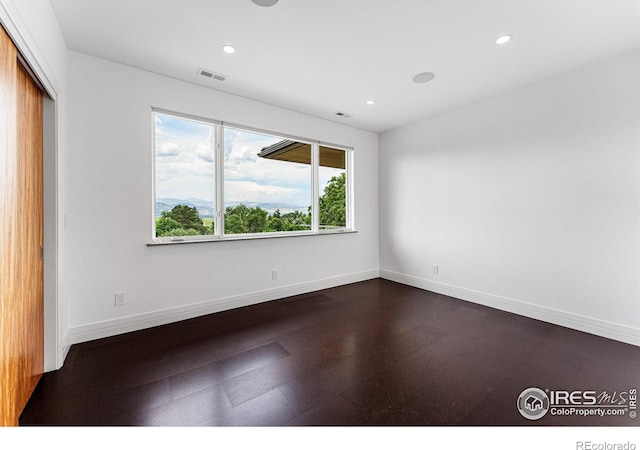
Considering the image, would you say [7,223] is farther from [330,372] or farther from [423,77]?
[423,77]

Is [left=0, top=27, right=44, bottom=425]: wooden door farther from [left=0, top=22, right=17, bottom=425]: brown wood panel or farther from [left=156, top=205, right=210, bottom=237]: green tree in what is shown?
[left=156, top=205, right=210, bottom=237]: green tree

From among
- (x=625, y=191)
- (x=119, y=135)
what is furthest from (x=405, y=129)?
(x=119, y=135)

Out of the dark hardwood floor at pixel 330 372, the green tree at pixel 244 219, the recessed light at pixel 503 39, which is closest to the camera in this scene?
the dark hardwood floor at pixel 330 372

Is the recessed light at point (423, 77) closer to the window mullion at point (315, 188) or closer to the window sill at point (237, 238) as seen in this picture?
the window mullion at point (315, 188)

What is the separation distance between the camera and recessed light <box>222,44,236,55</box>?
2.47 m

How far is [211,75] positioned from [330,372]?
319 cm

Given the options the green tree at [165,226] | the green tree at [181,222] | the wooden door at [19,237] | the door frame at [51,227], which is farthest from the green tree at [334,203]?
the wooden door at [19,237]

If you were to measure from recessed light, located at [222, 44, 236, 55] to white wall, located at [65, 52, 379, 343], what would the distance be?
2.76 ft

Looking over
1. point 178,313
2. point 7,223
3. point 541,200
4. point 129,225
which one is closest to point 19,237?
point 7,223

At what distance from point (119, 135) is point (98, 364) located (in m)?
2.12

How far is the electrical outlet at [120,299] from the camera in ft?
9.00

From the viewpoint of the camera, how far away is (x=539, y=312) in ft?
10.4

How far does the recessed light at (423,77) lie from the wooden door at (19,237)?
3.23m

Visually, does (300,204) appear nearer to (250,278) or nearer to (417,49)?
(250,278)
